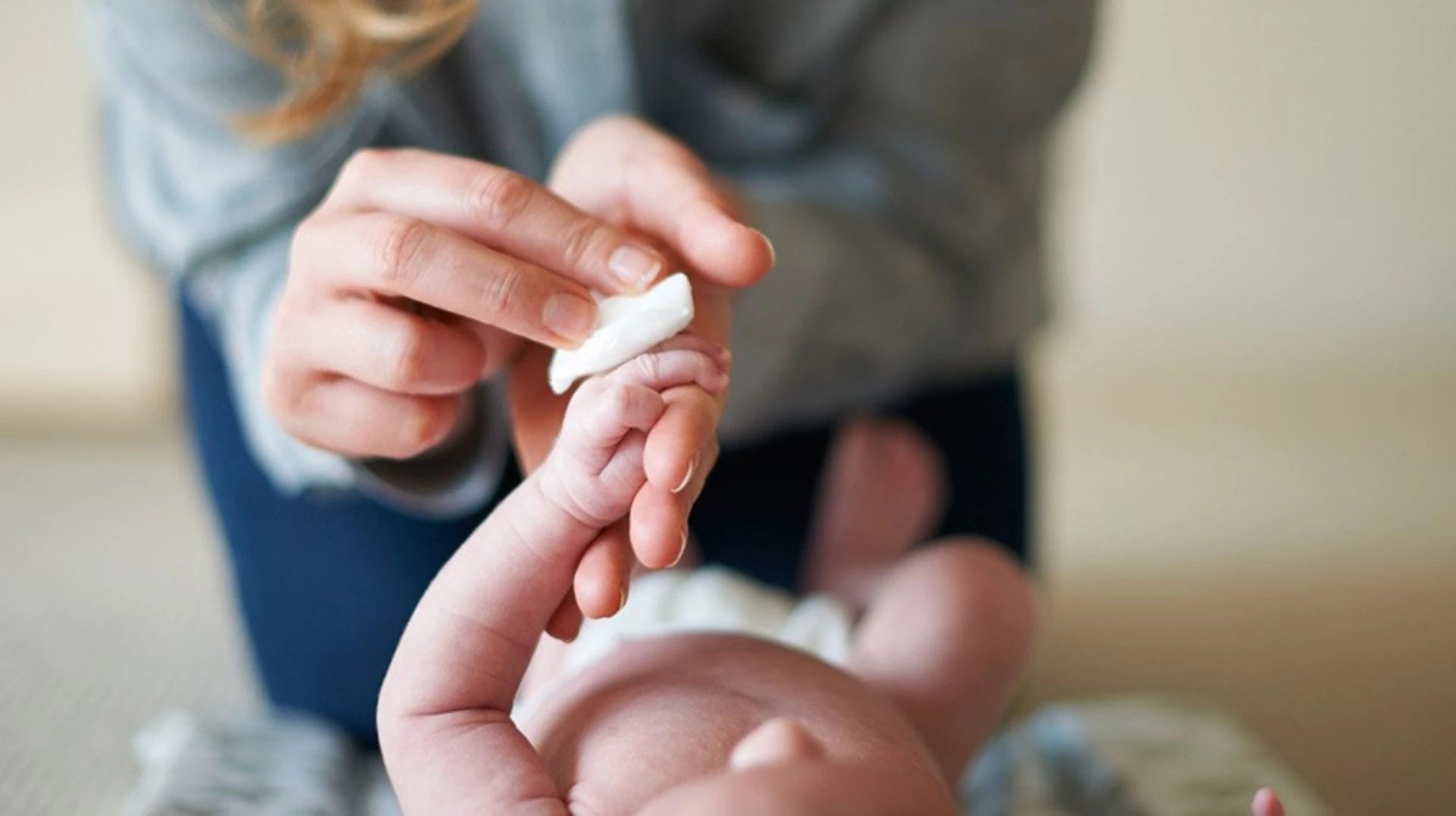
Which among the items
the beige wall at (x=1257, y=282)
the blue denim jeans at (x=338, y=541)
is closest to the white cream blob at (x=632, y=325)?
the blue denim jeans at (x=338, y=541)

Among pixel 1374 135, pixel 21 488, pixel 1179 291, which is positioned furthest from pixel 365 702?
pixel 1374 135

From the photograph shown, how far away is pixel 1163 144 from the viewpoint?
133cm

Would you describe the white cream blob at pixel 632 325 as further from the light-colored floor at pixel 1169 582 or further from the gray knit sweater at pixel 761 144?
the light-colored floor at pixel 1169 582

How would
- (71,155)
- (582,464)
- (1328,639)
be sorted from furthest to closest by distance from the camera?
(71,155)
(1328,639)
(582,464)

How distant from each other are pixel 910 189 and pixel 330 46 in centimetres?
30

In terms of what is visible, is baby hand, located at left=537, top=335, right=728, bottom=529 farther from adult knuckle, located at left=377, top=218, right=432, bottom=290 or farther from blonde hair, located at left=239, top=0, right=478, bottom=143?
blonde hair, located at left=239, top=0, right=478, bottom=143

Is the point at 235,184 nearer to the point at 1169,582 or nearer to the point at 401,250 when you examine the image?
the point at 401,250

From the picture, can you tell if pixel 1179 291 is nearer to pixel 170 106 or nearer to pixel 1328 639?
pixel 1328 639

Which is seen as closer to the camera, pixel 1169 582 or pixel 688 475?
pixel 688 475

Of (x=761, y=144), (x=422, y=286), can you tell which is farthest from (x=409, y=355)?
(x=761, y=144)

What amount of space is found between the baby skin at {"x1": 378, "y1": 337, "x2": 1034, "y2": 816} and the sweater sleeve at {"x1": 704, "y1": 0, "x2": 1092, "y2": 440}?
0.26 metres

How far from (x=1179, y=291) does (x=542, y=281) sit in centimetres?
113

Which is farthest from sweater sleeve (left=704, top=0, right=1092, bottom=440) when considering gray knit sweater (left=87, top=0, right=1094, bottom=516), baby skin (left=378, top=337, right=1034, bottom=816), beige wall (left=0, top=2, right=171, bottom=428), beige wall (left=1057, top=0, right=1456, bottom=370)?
beige wall (left=0, top=2, right=171, bottom=428)

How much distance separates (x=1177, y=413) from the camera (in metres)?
1.27
